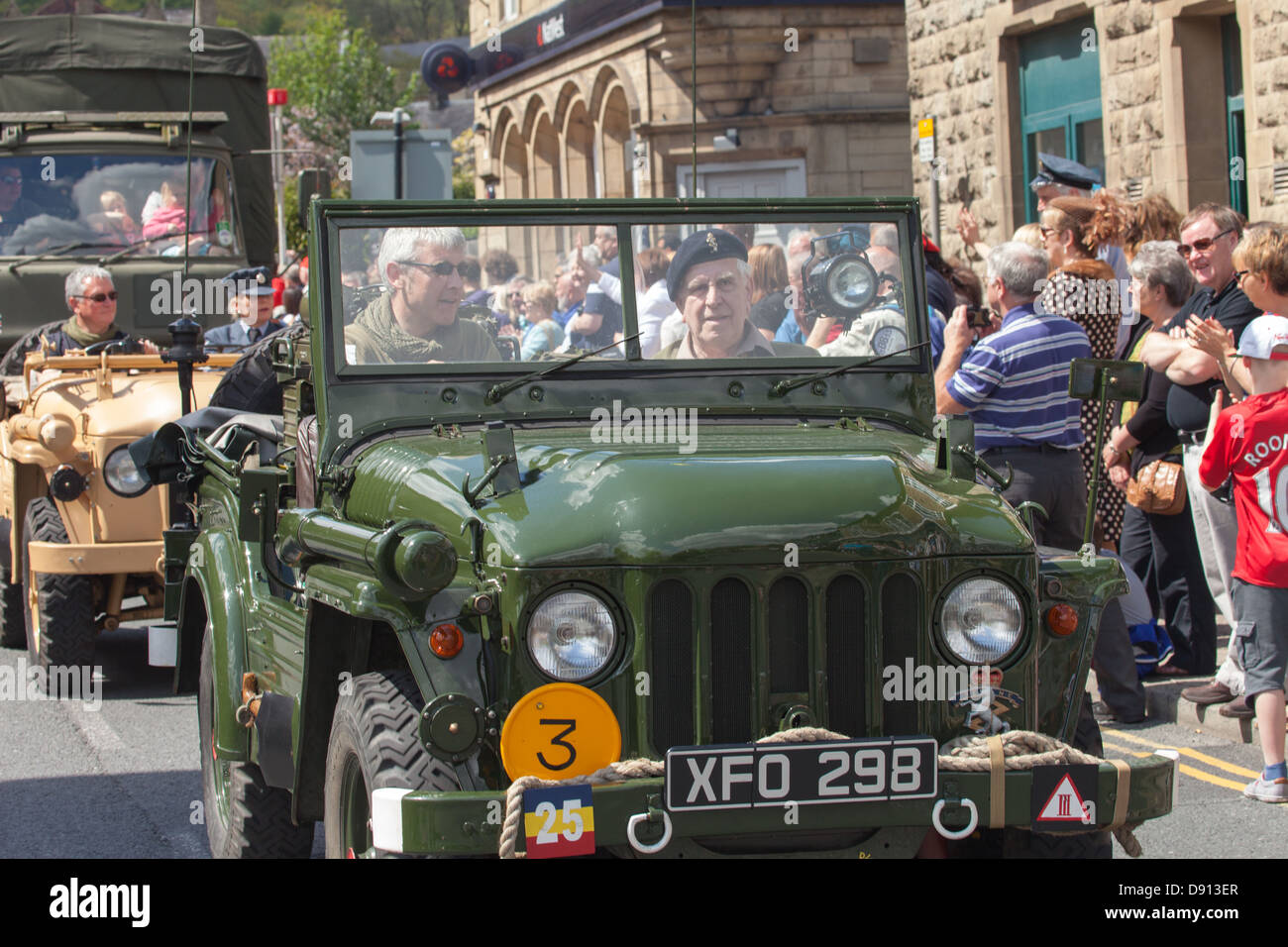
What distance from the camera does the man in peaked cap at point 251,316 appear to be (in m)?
11.2

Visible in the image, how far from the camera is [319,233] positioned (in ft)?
17.3

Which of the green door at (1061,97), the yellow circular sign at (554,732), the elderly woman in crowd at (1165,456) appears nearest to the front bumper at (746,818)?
the yellow circular sign at (554,732)

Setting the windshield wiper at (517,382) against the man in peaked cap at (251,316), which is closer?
the windshield wiper at (517,382)

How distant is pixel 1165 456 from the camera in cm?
817

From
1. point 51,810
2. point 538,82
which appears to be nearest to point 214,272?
point 51,810

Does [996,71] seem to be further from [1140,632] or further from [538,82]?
[538,82]

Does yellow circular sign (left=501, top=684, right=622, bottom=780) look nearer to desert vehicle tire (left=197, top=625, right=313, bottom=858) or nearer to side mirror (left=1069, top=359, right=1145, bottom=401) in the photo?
desert vehicle tire (left=197, top=625, right=313, bottom=858)

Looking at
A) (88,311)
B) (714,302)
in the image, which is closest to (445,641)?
(714,302)

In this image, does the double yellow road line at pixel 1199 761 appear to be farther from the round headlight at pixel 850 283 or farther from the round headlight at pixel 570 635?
the round headlight at pixel 570 635

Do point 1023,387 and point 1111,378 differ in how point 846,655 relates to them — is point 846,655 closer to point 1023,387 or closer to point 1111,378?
point 1111,378

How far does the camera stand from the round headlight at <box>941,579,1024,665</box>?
159 inches

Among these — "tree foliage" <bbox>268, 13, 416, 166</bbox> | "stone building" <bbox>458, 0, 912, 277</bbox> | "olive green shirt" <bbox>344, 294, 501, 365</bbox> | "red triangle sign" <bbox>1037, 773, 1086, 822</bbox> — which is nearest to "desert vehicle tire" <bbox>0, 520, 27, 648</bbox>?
"olive green shirt" <bbox>344, 294, 501, 365</bbox>

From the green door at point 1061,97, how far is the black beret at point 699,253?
33.5ft

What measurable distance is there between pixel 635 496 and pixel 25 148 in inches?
416
